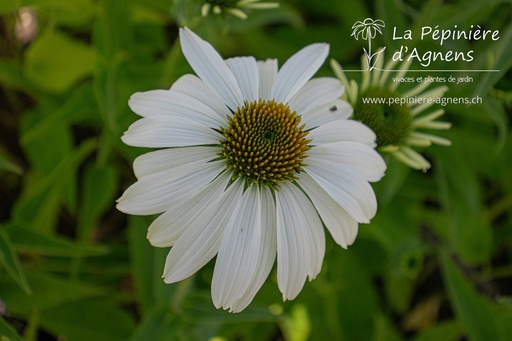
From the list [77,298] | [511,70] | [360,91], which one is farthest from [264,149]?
[77,298]

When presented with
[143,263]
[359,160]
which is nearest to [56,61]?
[143,263]

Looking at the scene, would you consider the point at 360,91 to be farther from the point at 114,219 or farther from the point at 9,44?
the point at 9,44

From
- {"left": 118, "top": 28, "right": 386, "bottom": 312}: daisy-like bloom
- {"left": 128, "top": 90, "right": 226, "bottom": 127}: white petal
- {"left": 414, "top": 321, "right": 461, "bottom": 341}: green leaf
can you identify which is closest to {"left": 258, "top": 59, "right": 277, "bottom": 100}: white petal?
{"left": 118, "top": 28, "right": 386, "bottom": 312}: daisy-like bloom

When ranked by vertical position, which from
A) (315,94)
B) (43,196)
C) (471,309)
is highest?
(315,94)

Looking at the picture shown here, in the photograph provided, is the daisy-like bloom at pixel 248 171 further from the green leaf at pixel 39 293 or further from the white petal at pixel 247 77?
the green leaf at pixel 39 293

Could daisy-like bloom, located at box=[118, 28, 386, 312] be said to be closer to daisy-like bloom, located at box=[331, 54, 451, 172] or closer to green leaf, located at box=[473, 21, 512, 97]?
daisy-like bloom, located at box=[331, 54, 451, 172]

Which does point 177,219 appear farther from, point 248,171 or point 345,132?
point 345,132
